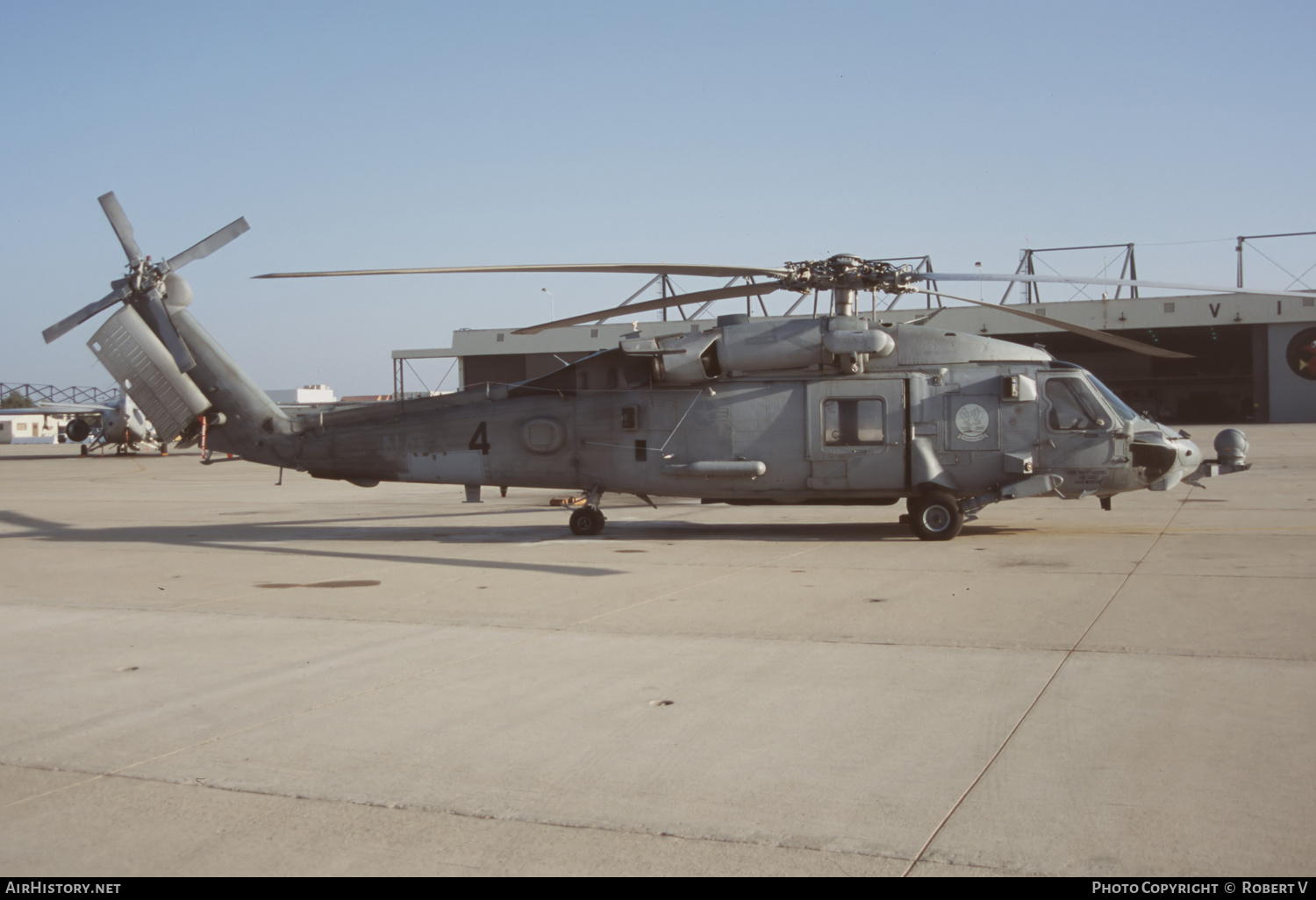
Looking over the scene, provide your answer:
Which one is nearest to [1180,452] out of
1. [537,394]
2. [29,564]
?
[537,394]

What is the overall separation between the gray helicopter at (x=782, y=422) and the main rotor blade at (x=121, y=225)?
817 mm

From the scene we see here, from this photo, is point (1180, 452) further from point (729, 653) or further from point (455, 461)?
point (455, 461)

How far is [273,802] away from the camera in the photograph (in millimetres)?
4500

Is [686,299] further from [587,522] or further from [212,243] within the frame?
[212,243]

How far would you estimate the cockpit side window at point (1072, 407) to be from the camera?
1331cm

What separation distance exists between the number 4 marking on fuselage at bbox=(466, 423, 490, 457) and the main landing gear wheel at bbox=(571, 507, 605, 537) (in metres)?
1.58

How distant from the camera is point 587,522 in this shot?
14.8m

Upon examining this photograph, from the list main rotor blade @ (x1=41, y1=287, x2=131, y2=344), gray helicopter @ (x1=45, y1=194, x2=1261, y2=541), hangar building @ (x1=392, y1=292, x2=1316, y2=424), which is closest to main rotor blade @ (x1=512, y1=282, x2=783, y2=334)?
gray helicopter @ (x1=45, y1=194, x2=1261, y2=541)

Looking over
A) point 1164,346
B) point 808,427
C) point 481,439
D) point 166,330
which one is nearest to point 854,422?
point 808,427

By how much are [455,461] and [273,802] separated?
34.9 ft

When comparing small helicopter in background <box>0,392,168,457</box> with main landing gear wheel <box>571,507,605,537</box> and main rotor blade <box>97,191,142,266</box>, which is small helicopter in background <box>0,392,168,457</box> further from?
main landing gear wheel <box>571,507,605,537</box>

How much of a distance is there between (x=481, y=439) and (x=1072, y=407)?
7.99 meters

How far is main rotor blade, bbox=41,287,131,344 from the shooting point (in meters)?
15.0

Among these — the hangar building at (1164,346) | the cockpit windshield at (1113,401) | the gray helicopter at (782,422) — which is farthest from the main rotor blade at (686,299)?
the hangar building at (1164,346)
